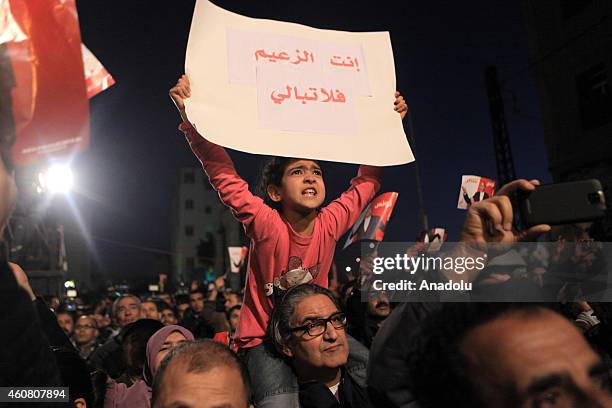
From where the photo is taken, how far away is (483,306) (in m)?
0.96

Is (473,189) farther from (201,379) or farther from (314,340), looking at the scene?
(201,379)

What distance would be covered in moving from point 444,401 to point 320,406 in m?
1.01

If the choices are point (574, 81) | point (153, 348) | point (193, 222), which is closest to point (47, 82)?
point (153, 348)

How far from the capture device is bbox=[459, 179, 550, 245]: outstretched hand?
1012mm

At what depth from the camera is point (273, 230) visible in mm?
2199

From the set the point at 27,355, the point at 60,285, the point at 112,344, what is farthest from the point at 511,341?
the point at 60,285

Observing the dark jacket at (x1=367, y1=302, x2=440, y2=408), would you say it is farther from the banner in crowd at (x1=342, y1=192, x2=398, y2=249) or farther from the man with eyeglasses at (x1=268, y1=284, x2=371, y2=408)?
the banner in crowd at (x1=342, y1=192, x2=398, y2=249)

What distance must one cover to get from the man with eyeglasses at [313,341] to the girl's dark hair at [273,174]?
55 centimetres

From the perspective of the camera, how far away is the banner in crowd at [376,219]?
535cm

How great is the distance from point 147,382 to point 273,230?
1.16 metres

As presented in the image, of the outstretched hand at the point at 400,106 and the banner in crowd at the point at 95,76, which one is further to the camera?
the outstretched hand at the point at 400,106

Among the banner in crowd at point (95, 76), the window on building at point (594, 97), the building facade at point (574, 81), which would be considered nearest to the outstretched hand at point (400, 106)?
the banner in crowd at point (95, 76)

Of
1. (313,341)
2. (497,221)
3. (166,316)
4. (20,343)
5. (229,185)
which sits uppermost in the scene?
(229,185)

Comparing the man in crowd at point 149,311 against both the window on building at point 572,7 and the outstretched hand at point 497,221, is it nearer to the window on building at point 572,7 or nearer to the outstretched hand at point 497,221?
the outstretched hand at point 497,221
